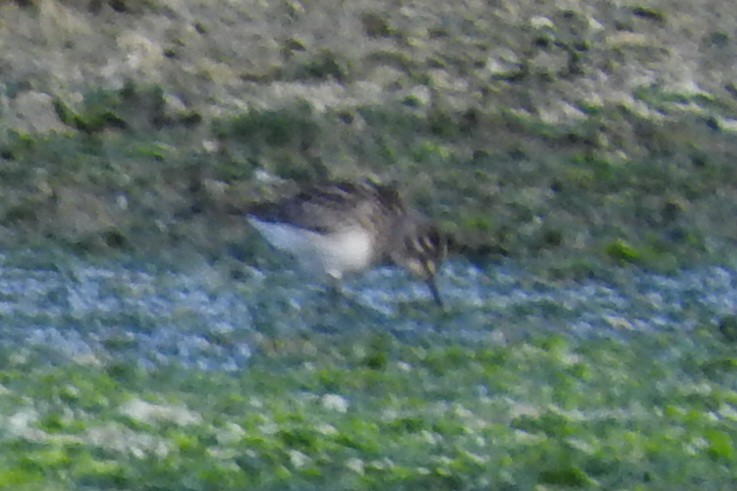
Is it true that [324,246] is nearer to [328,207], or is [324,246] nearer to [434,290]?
[328,207]

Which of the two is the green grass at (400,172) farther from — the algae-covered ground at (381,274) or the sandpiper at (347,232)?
the sandpiper at (347,232)

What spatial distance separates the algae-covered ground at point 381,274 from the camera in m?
7.88

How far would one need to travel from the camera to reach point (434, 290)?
11688 millimetres

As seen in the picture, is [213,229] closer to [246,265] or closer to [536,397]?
[246,265]

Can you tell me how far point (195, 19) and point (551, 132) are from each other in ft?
14.2

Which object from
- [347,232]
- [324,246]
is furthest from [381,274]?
[324,246]

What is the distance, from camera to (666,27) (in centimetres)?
1834

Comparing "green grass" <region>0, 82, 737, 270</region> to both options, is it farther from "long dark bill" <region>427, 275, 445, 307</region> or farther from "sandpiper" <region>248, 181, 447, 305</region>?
"long dark bill" <region>427, 275, 445, 307</region>

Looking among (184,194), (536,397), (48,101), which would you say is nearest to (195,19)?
(48,101)

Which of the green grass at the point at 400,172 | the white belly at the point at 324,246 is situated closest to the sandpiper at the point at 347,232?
the white belly at the point at 324,246

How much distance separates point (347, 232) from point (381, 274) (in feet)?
2.82

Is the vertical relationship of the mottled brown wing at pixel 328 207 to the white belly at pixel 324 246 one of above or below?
above

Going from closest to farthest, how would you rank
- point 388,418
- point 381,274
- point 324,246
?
point 388,418, point 324,246, point 381,274

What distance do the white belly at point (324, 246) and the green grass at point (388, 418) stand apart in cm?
117
